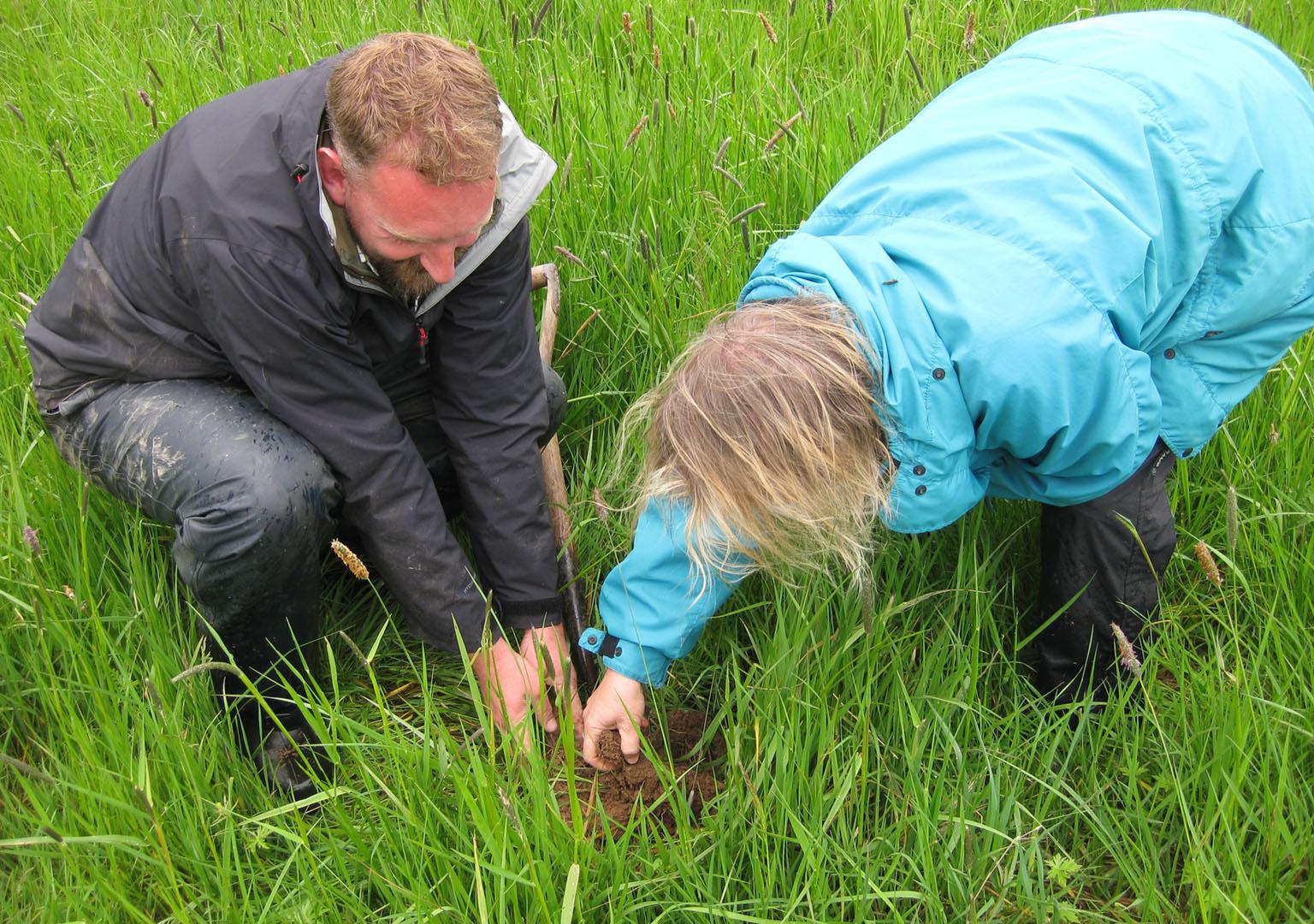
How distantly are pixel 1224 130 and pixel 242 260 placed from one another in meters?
1.68

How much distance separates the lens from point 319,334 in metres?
1.95

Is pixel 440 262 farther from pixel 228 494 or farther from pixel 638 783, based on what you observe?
pixel 638 783

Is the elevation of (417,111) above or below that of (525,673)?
above

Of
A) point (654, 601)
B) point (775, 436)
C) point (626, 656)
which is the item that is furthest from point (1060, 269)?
point (626, 656)

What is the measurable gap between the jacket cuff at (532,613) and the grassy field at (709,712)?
0.15 meters

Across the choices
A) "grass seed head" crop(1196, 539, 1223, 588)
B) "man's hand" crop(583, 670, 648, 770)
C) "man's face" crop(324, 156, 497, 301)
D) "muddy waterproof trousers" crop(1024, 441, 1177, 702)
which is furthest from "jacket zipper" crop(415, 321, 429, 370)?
"grass seed head" crop(1196, 539, 1223, 588)

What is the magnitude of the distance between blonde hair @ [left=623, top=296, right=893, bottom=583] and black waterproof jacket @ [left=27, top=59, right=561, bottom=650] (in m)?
0.61

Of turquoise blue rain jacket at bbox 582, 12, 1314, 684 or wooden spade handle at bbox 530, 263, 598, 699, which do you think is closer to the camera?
turquoise blue rain jacket at bbox 582, 12, 1314, 684

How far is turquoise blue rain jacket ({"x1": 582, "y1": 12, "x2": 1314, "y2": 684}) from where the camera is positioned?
5.13ft

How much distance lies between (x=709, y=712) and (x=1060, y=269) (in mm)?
1126

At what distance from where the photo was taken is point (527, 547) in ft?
7.47

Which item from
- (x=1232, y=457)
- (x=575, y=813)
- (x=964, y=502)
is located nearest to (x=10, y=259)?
(x=575, y=813)

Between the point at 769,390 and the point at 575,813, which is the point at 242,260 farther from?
the point at 575,813

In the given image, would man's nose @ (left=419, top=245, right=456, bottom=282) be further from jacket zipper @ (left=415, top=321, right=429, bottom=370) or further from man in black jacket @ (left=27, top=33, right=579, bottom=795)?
jacket zipper @ (left=415, top=321, right=429, bottom=370)
